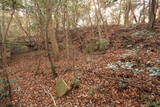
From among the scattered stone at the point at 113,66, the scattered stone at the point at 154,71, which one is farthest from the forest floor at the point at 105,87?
the scattered stone at the point at 154,71

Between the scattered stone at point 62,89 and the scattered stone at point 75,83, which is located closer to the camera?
the scattered stone at point 62,89

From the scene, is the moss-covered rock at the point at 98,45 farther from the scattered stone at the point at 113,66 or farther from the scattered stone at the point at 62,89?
the scattered stone at the point at 62,89

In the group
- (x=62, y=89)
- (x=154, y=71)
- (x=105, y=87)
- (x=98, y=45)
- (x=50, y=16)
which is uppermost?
(x=50, y=16)

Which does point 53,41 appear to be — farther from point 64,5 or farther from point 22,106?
point 22,106

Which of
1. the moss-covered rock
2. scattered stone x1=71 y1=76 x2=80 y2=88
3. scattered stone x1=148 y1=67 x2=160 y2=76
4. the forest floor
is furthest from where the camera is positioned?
the moss-covered rock

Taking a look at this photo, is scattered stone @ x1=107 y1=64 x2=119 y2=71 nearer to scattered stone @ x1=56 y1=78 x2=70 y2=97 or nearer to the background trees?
scattered stone @ x1=56 y1=78 x2=70 y2=97

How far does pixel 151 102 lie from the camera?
369 centimetres

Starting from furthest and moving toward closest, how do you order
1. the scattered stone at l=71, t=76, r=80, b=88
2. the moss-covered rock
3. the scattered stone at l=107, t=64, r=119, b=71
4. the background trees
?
the moss-covered rock
the background trees
the scattered stone at l=107, t=64, r=119, b=71
the scattered stone at l=71, t=76, r=80, b=88

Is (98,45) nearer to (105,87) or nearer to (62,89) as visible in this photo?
(105,87)

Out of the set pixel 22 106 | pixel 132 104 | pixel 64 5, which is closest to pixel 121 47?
pixel 64 5

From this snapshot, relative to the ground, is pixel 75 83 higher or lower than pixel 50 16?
lower

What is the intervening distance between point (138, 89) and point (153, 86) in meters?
0.48

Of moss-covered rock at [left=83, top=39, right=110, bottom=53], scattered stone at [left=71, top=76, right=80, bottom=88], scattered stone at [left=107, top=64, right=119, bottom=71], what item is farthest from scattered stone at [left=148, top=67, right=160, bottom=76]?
moss-covered rock at [left=83, top=39, right=110, bottom=53]

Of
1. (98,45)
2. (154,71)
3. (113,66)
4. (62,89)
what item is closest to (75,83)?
(62,89)
